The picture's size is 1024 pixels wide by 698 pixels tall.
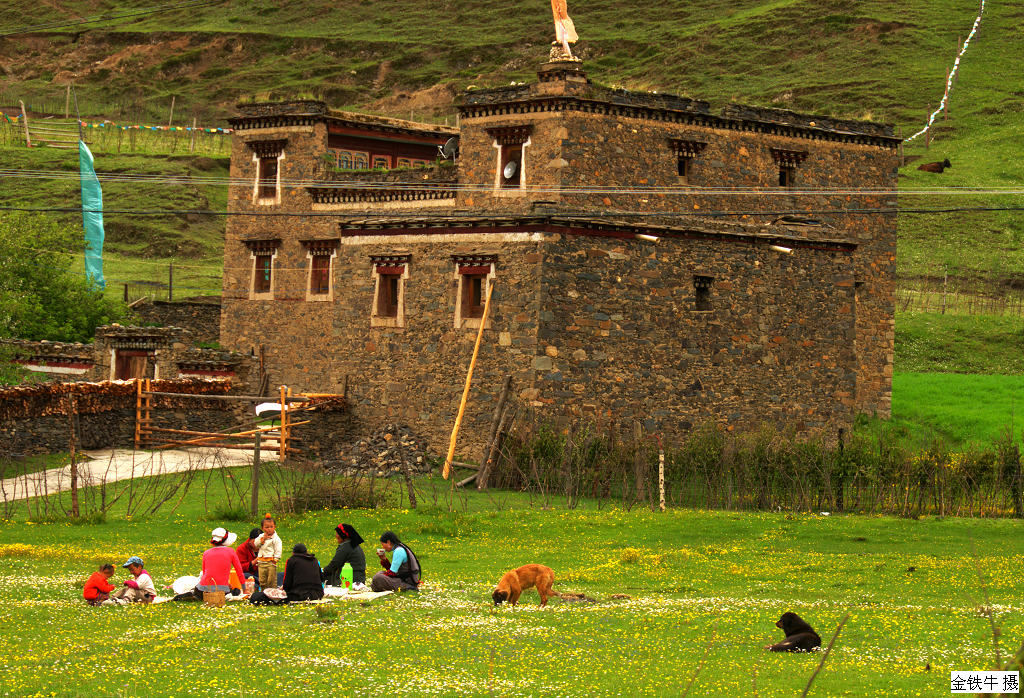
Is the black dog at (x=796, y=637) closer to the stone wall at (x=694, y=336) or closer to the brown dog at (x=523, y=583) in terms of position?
the brown dog at (x=523, y=583)

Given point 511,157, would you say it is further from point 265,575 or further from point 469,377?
point 265,575

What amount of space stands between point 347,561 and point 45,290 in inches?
1399

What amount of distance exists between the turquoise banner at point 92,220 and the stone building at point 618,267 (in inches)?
464

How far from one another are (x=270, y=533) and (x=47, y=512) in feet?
29.9

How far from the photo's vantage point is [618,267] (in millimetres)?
33094

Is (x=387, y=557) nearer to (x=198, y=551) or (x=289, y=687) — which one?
(x=198, y=551)

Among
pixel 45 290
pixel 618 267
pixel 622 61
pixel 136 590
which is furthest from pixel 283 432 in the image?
pixel 622 61

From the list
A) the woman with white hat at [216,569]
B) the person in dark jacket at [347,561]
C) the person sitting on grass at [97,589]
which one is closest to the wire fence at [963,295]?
the person in dark jacket at [347,561]

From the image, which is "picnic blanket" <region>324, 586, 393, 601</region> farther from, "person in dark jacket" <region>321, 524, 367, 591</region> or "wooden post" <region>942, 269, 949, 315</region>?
"wooden post" <region>942, 269, 949, 315</region>

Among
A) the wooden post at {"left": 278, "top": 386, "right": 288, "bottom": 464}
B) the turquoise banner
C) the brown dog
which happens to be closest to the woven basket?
the brown dog

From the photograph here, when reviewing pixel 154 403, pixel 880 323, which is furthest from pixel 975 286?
pixel 154 403

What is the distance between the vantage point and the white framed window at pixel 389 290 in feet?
116

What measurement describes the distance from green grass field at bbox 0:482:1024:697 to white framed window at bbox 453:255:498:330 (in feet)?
32.0

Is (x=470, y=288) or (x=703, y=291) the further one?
(x=703, y=291)
